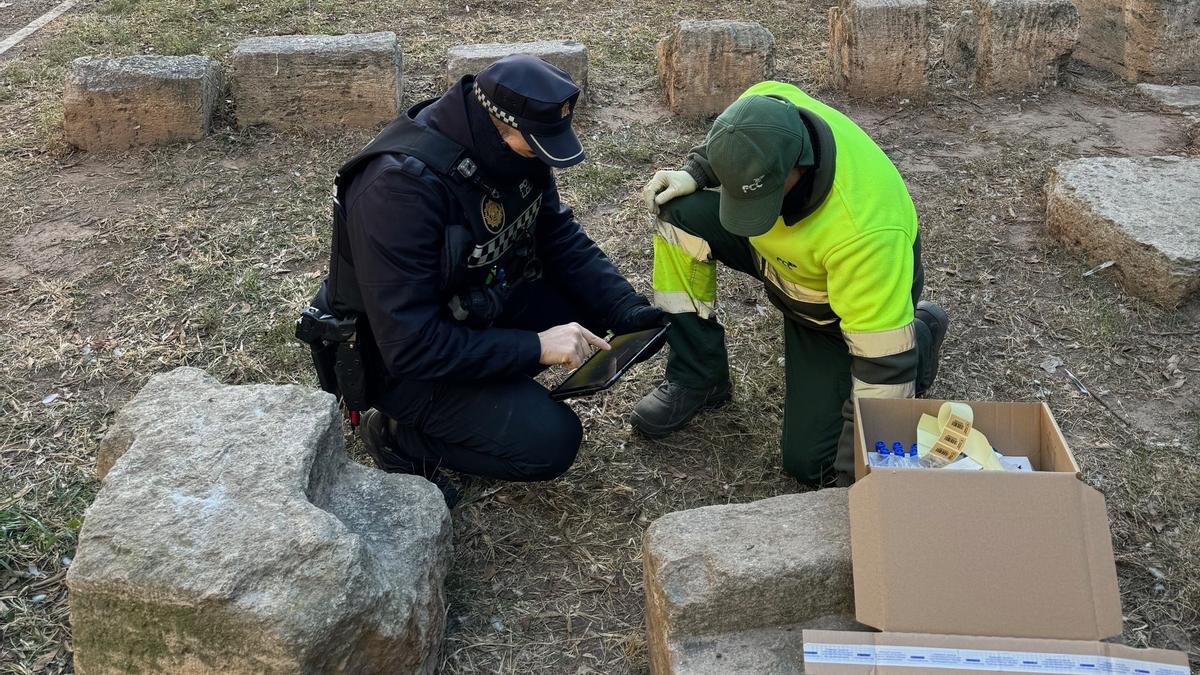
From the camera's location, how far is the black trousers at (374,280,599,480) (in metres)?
3.03

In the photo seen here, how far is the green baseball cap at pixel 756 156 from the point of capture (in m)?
2.64

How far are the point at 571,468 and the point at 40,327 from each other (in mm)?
2243

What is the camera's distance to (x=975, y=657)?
2029 millimetres

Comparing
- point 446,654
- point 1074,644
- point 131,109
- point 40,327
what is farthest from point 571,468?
point 131,109

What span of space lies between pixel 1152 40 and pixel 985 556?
5.29 meters

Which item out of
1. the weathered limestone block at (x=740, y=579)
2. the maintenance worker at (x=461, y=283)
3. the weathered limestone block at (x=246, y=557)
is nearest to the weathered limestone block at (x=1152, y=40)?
the maintenance worker at (x=461, y=283)

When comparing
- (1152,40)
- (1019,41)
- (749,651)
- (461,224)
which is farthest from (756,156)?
(1152,40)

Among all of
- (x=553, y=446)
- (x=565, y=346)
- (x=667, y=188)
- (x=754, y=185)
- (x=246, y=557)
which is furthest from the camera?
(x=667, y=188)

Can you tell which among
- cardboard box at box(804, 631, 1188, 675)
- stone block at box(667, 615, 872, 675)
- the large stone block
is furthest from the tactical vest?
the large stone block

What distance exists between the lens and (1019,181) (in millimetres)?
5062

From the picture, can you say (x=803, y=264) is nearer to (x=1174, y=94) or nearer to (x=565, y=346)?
(x=565, y=346)

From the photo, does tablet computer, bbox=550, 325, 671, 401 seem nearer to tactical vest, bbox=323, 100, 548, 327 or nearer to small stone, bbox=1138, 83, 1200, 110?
tactical vest, bbox=323, 100, 548, 327

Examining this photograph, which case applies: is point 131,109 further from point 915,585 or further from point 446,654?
point 915,585

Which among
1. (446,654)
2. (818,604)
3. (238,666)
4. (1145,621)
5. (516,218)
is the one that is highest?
(516,218)
